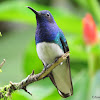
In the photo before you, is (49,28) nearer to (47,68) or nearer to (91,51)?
(47,68)

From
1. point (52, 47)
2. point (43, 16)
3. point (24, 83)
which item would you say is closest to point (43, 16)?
point (43, 16)

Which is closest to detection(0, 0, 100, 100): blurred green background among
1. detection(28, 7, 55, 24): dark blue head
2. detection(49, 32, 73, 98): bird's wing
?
detection(49, 32, 73, 98): bird's wing

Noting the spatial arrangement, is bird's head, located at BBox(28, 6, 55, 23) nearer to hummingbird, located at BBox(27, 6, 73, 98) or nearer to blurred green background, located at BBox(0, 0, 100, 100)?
hummingbird, located at BBox(27, 6, 73, 98)

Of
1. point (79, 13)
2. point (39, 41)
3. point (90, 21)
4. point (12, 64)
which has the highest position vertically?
point (39, 41)

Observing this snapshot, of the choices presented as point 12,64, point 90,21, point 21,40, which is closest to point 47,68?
point 90,21

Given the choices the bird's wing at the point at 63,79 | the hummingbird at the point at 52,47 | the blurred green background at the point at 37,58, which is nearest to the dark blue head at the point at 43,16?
the hummingbird at the point at 52,47

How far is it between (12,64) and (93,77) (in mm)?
1248

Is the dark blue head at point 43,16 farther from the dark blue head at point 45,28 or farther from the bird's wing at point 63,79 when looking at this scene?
the bird's wing at point 63,79

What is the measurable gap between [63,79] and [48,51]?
0.51 ft

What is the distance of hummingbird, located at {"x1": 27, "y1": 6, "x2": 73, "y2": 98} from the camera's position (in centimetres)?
123

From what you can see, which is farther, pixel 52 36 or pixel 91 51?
pixel 91 51

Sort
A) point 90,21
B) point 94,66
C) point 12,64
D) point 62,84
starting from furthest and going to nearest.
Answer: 1. point 12,64
2. point 94,66
3. point 90,21
4. point 62,84

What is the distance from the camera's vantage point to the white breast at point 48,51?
1.28 meters

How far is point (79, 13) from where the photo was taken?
4035 millimetres
